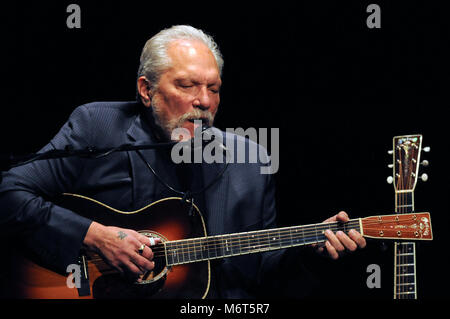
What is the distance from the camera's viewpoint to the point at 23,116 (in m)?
2.86

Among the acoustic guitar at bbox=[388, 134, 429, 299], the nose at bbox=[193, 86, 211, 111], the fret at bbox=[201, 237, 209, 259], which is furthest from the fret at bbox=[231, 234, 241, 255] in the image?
the acoustic guitar at bbox=[388, 134, 429, 299]

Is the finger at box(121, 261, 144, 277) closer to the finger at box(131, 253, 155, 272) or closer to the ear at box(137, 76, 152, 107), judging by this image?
the finger at box(131, 253, 155, 272)

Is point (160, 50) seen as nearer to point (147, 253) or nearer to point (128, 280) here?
point (147, 253)

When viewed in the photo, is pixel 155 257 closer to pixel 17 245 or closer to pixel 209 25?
pixel 17 245

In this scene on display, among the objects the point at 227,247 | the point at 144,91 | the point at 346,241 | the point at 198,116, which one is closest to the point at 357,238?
the point at 346,241

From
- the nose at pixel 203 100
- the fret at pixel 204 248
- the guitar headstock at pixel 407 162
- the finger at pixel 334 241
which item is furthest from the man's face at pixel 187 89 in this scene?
the guitar headstock at pixel 407 162

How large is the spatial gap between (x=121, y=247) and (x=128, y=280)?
0.18 m

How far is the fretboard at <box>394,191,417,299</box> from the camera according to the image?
2.46 m

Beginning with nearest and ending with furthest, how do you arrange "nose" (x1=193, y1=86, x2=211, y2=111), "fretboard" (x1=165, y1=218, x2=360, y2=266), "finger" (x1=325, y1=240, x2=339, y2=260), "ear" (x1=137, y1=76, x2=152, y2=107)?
1. "fretboard" (x1=165, y1=218, x2=360, y2=266)
2. "finger" (x1=325, y1=240, x2=339, y2=260)
3. "nose" (x1=193, y1=86, x2=211, y2=111)
4. "ear" (x1=137, y1=76, x2=152, y2=107)

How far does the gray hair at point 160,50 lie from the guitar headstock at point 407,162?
118 centimetres

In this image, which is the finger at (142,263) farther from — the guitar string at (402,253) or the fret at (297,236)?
the guitar string at (402,253)

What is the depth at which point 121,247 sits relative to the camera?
2.15m

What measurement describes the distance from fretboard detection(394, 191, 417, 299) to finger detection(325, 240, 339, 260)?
38 cm

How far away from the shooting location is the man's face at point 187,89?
2521 mm
